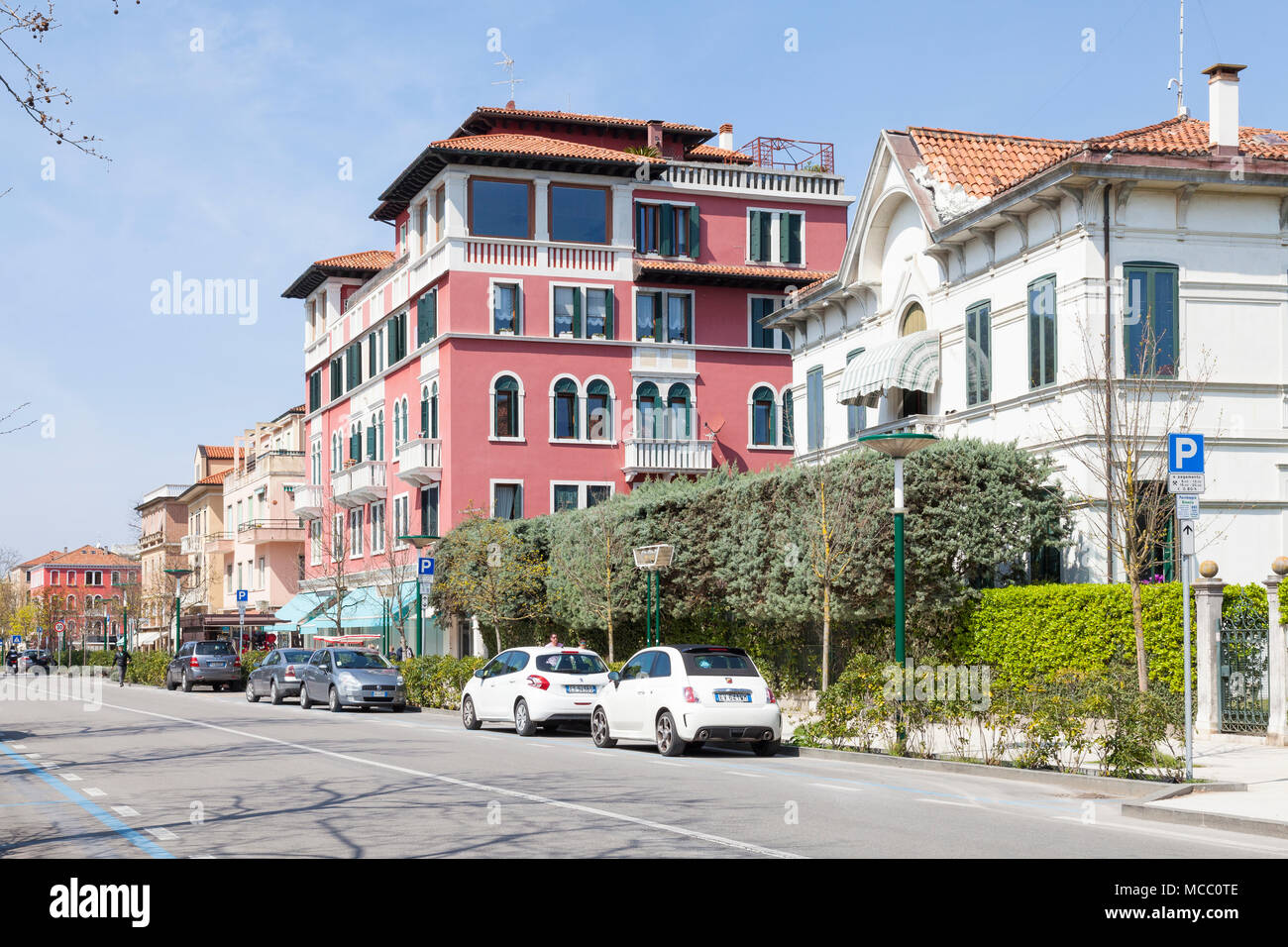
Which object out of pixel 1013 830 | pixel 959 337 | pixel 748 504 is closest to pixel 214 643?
pixel 748 504

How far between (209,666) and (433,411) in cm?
1295

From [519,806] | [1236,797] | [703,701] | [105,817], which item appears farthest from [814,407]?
[105,817]

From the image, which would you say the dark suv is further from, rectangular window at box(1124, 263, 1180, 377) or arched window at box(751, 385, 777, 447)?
rectangular window at box(1124, 263, 1180, 377)

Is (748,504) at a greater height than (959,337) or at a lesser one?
lesser

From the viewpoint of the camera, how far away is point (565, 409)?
5103 centimetres

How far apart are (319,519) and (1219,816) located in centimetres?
5738

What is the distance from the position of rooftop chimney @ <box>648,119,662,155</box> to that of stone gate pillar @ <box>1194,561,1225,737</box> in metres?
35.8

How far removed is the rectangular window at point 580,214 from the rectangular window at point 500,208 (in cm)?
92

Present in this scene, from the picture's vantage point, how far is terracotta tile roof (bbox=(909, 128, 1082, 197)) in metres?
31.6

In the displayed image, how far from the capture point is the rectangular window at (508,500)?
4966 centimetres

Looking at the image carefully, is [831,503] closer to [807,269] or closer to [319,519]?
[807,269]

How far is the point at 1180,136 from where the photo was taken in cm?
2991

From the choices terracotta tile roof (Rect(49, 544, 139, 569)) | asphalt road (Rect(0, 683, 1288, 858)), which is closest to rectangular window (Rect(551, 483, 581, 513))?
asphalt road (Rect(0, 683, 1288, 858))
